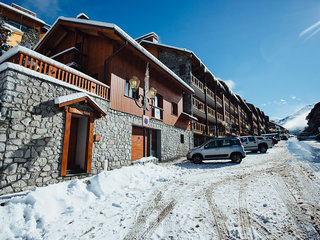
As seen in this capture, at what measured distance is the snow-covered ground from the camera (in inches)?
112

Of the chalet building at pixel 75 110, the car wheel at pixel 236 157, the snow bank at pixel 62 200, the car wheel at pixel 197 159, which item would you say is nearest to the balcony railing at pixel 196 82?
the chalet building at pixel 75 110

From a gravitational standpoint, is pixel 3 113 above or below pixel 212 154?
above

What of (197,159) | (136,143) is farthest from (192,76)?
(136,143)

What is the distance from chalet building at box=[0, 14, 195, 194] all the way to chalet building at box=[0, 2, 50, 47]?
33.1 ft

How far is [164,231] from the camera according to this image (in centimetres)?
289

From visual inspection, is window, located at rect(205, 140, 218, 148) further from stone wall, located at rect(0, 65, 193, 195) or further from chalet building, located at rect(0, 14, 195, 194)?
stone wall, located at rect(0, 65, 193, 195)

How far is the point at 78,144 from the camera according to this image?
845 cm

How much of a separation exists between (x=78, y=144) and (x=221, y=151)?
28.8 feet

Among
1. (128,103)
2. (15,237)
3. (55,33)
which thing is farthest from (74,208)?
(55,33)

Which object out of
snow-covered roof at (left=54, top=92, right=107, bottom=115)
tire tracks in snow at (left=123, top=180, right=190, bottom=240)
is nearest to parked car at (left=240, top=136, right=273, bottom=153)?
tire tracks in snow at (left=123, top=180, right=190, bottom=240)

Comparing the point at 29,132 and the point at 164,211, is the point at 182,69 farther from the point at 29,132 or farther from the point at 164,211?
the point at 164,211

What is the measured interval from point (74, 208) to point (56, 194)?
689mm

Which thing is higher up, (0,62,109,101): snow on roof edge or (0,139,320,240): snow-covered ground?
(0,62,109,101): snow on roof edge

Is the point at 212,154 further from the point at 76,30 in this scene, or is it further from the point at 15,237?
the point at 76,30
